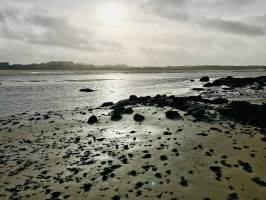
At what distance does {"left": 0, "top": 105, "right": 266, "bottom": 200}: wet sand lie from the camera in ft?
36.2

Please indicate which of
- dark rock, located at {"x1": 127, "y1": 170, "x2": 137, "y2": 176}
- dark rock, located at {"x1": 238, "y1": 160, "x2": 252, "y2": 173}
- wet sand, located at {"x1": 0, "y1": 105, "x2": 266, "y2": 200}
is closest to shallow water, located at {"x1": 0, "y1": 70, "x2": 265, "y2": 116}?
wet sand, located at {"x1": 0, "y1": 105, "x2": 266, "y2": 200}

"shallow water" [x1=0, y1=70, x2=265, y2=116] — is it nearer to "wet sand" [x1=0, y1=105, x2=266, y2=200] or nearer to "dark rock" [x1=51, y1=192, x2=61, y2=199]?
"wet sand" [x1=0, y1=105, x2=266, y2=200]

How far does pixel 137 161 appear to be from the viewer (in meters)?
13.8

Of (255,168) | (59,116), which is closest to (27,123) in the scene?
(59,116)

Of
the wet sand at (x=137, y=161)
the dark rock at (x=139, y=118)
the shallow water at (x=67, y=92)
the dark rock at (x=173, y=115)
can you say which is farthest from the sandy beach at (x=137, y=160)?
the shallow water at (x=67, y=92)

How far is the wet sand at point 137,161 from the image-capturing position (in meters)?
11.0

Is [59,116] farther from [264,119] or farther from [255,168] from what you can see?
[255,168]

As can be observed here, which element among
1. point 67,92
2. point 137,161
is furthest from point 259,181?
point 67,92

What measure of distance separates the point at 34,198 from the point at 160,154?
577cm

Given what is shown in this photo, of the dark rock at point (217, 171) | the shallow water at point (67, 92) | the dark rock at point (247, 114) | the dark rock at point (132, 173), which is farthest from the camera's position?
the shallow water at point (67, 92)

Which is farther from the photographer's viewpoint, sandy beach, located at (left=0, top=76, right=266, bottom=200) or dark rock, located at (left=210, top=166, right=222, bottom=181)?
dark rock, located at (left=210, top=166, right=222, bottom=181)

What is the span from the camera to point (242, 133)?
17.7m

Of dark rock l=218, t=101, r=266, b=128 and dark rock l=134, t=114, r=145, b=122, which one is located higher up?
dark rock l=218, t=101, r=266, b=128

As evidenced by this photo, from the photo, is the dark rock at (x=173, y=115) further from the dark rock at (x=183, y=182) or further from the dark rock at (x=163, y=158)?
the dark rock at (x=183, y=182)
